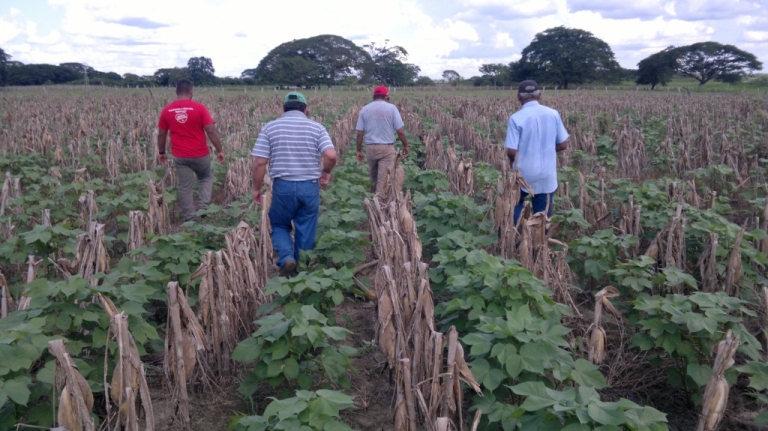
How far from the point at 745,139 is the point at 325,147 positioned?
11.1 metres

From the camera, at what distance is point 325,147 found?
17.1ft

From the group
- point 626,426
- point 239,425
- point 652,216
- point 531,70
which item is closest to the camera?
point 626,426

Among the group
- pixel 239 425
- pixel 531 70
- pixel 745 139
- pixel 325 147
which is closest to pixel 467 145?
pixel 745 139

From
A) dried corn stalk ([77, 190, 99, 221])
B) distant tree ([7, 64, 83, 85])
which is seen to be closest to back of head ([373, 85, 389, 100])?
dried corn stalk ([77, 190, 99, 221])

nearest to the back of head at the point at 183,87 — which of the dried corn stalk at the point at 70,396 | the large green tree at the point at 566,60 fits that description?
the dried corn stalk at the point at 70,396

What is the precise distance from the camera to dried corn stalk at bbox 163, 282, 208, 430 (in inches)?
126

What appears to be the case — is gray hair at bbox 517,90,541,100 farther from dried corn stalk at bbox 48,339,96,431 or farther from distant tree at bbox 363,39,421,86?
distant tree at bbox 363,39,421,86

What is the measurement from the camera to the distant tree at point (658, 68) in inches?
2229

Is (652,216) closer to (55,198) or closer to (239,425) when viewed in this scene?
(239,425)

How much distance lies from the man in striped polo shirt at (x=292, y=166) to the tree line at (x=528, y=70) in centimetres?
4727

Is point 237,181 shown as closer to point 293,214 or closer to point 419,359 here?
point 293,214

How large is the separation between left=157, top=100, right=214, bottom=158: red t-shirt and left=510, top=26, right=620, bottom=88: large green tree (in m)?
56.9

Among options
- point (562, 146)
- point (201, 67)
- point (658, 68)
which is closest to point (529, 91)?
point (562, 146)

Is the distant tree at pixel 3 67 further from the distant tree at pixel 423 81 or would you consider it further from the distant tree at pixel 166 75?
the distant tree at pixel 423 81
